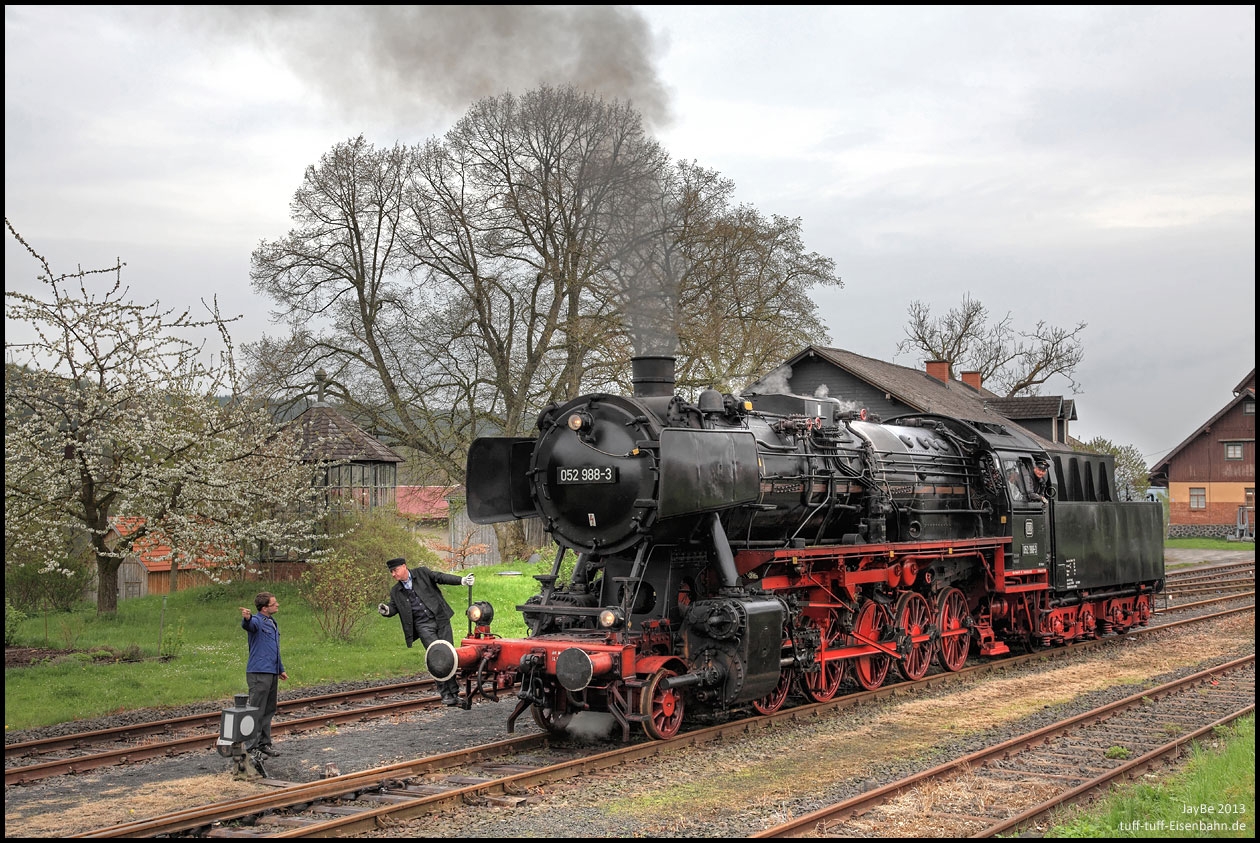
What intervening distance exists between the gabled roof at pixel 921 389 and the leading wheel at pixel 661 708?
17.1 metres

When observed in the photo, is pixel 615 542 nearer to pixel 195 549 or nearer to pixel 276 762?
pixel 276 762

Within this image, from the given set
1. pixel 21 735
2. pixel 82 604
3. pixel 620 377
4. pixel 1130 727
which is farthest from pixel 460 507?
pixel 1130 727

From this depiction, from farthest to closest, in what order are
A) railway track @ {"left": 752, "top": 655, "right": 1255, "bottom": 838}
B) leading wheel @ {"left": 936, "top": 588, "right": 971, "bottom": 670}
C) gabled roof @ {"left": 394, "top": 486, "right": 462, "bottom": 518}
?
gabled roof @ {"left": 394, "top": 486, "right": 462, "bottom": 518} → leading wheel @ {"left": 936, "top": 588, "right": 971, "bottom": 670} → railway track @ {"left": 752, "top": 655, "right": 1255, "bottom": 838}

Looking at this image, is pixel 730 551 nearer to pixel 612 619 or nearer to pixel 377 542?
pixel 612 619

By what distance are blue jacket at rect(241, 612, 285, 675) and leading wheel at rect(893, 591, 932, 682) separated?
6.81m

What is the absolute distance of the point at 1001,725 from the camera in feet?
33.4

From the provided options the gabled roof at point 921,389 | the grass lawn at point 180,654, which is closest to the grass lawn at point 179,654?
the grass lawn at point 180,654

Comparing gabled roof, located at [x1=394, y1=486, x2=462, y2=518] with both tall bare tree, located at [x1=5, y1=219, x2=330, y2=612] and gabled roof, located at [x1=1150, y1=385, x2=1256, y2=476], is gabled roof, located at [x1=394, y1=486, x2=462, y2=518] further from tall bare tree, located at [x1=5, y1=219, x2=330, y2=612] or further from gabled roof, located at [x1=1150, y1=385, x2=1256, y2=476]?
gabled roof, located at [x1=1150, y1=385, x2=1256, y2=476]

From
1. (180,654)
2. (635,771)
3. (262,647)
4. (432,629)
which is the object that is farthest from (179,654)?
(635,771)

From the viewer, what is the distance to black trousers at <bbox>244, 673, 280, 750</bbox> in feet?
28.4

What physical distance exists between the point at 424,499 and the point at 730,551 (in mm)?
20212

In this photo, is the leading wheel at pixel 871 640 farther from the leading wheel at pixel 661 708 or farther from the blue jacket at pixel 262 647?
the blue jacket at pixel 262 647

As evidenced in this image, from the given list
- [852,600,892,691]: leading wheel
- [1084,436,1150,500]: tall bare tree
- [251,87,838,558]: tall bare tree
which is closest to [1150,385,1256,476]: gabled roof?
[1084,436,1150,500]: tall bare tree

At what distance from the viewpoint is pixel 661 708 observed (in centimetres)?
920
